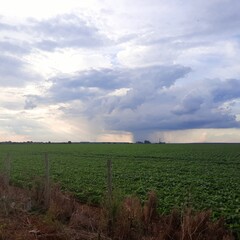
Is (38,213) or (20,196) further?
(20,196)

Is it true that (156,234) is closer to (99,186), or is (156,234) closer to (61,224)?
(61,224)

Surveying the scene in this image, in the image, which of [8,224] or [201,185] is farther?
[201,185]

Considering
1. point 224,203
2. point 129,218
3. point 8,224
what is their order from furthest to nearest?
point 224,203
point 8,224
point 129,218

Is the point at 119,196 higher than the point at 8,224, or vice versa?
the point at 119,196

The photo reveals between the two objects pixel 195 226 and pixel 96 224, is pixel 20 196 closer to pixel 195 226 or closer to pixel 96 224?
pixel 96 224

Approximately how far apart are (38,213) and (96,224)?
2.94 m

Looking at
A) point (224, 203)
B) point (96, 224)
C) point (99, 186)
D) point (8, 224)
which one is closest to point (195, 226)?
point (96, 224)

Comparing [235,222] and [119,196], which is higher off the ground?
[119,196]

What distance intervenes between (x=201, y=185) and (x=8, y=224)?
11547 millimetres

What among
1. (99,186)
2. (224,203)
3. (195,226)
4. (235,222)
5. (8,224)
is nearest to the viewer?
(195,226)

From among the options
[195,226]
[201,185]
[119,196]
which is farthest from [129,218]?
[201,185]

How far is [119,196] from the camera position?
9133mm

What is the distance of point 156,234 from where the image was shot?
8.50 meters

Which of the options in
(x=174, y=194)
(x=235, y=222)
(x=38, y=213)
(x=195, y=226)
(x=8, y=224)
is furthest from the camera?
(x=174, y=194)
